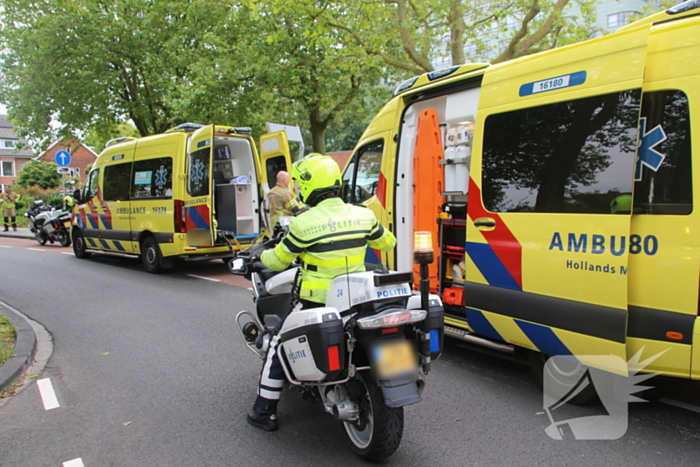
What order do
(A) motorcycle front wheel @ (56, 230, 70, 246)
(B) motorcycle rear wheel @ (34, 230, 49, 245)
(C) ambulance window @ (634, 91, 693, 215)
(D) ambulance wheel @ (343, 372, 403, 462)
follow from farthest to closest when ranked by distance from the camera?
(B) motorcycle rear wheel @ (34, 230, 49, 245)
(A) motorcycle front wheel @ (56, 230, 70, 246)
(C) ambulance window @ (634, 91, 693, 215)
(D) ambulance wheel @ (343, 372, 403, 462)

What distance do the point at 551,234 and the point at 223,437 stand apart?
2.57 m

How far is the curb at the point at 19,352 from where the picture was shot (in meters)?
4.40

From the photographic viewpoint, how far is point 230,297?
7.56 meters

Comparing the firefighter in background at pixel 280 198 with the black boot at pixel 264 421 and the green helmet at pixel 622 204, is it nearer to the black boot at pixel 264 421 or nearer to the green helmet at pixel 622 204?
the black boot at pixel 264 421

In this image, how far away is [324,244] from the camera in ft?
9.97

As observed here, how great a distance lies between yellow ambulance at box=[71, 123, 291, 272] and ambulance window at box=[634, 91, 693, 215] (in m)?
6.31

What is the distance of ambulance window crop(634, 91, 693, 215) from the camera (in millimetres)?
2939

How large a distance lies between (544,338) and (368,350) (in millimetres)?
1538

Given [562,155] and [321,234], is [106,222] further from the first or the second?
[562,155]

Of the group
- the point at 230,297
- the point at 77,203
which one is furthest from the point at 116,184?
the point at 230,297

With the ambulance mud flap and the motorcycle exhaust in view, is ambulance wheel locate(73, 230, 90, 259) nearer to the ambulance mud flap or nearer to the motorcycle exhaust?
the motorcycle exhaust

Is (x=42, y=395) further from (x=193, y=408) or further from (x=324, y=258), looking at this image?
(x=324, y=258)

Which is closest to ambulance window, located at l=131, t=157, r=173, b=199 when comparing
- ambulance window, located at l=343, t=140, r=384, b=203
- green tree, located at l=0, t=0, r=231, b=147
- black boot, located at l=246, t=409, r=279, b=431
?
ambulance window, located at l=343, t=140, r=384, b=203

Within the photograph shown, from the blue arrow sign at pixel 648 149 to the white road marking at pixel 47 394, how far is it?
14.5 feet
